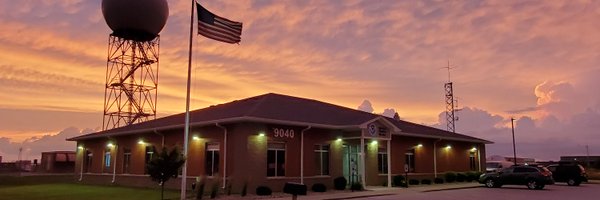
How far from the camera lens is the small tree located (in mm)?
20953

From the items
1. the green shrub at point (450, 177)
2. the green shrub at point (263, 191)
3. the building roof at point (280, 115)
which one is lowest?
the green shrub at point (263, 191)

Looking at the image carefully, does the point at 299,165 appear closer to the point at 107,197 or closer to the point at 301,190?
the point at 107,197

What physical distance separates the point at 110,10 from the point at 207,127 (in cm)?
1123

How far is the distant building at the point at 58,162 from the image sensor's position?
5672 cm

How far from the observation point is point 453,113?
5591 centimetres

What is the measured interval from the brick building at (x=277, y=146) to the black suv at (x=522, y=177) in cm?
477

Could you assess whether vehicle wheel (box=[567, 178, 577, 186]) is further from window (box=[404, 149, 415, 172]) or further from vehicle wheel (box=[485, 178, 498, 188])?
window (box=[404, 149, 415, 172])

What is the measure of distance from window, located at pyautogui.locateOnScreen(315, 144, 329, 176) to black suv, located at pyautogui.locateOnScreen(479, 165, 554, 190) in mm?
10913

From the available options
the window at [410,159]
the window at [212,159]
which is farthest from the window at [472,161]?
the window at [212,159]

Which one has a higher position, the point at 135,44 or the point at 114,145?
the point at 135,44

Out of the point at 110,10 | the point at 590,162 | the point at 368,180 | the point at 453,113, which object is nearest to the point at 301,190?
the point at 368,180

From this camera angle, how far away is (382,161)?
32.6 m

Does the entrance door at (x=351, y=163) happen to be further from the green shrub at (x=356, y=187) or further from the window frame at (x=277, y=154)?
the window frame at (x=277, y=154)

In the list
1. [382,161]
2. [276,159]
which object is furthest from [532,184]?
[276,159]
